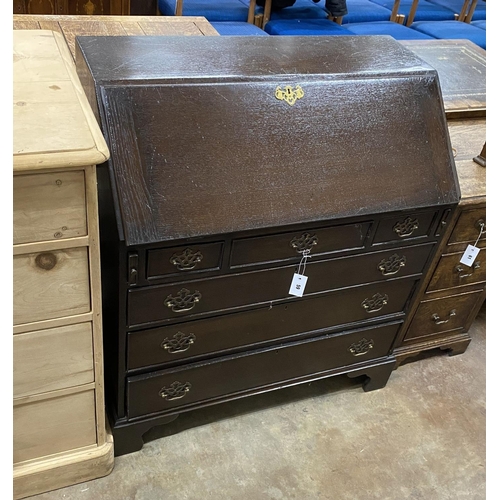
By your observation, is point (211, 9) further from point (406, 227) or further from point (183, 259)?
point (183, 259)

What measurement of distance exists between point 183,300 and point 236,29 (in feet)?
7.23

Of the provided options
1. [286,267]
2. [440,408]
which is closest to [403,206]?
[286,267]

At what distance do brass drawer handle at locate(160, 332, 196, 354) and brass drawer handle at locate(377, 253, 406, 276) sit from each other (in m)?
0.59

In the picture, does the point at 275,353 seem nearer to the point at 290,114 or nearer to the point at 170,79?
the point at 290,114

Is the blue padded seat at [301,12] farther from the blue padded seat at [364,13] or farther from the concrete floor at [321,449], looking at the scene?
the concrete floor at [321,449]

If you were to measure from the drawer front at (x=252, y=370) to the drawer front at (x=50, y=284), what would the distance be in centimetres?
35

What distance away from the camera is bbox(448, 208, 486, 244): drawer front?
1684mm

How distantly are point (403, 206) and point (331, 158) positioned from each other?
241 millimetres

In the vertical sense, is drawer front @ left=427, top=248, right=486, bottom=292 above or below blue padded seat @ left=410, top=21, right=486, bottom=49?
below

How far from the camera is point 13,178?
96 cm

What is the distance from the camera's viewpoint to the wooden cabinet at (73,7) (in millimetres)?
3158

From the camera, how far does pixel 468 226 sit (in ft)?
5.64

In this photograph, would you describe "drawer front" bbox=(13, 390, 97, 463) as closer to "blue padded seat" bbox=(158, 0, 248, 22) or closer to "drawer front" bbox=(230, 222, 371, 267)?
"drawer front" bbox=(230, 222, 371, 267)

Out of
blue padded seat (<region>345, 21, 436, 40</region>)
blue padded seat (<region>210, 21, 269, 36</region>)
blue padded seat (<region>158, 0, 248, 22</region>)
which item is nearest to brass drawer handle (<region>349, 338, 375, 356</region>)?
blue padded seat (<region>210, 21, 269, 36</region>)
